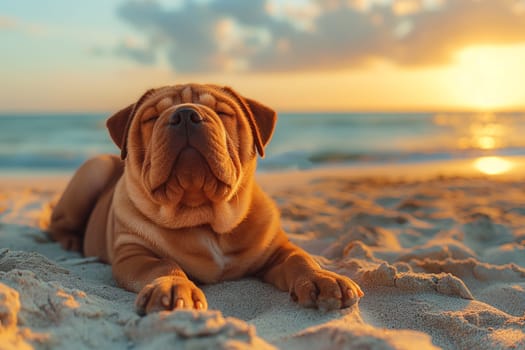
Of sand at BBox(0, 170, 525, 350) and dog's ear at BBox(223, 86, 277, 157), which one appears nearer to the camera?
sand at BBox(0, 170, 525, 350)

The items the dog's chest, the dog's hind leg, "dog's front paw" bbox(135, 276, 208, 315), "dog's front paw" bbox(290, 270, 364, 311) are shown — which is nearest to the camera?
"dog's front paw" bbox(135, 276, 208, 315)

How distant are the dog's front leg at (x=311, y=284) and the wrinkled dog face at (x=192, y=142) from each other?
0.51m

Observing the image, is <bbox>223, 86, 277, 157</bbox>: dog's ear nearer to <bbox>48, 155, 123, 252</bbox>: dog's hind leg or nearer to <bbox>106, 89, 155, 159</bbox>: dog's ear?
<bbox>106, 89, 155, 159</bbox>: dog's ear

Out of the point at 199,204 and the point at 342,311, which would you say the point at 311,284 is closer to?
the point at 342,311

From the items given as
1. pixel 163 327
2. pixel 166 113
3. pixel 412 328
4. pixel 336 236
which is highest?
pixel 166 113

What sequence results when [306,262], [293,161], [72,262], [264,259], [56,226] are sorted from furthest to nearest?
[293,161], [56,226], [72,262], [264,259], [306,262]

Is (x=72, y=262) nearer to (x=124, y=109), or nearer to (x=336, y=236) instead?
(x=124, y=109)

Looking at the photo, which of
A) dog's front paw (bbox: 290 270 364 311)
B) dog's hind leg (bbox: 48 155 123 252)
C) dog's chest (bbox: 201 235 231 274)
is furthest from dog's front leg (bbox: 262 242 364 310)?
dog's hind leg (bbox: 48 155 123 252)

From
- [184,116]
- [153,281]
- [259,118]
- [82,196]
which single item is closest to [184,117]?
[184,116]

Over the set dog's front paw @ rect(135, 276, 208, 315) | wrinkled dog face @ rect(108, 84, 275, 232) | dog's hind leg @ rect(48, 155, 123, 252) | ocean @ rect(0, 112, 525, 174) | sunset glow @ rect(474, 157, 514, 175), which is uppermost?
wrinkled dog face @ rect(108, 84, 275, 232)

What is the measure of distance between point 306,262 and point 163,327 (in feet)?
3.92

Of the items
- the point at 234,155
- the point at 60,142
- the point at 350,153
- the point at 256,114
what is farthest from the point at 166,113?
the point at 60,142

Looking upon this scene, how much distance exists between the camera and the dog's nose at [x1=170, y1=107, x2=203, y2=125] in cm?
281

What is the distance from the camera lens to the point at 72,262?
380 centimetres
